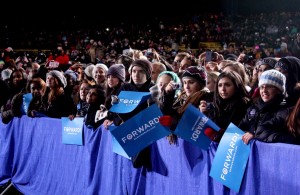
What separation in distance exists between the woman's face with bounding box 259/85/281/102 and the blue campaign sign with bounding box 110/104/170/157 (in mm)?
1064

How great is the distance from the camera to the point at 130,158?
6082 mm

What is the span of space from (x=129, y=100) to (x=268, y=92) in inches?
63.2

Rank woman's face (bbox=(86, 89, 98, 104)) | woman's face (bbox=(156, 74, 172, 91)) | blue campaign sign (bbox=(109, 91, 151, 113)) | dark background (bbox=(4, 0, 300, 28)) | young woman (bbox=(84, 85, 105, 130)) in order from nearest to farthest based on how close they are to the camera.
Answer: blue campaign sign (bbox=(109, 91, 151, 113)) → woman's face (bbox=(156, 74, 172, 91)) → young woman (bbox=(84, 85, 105, 130)) → woman's face (bbox=(86, 89, 98, 104)) → dark background (bbox=(4, 0, 300, 28))

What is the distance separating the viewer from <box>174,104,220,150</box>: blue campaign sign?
4980 millimetres

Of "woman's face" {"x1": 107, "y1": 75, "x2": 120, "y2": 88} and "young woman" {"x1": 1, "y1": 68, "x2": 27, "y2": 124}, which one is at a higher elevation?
"woman's face" {"x1": 107, "y1": 75, "x2": 120, "y2": 88}

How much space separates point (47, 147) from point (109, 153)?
176 centimetres

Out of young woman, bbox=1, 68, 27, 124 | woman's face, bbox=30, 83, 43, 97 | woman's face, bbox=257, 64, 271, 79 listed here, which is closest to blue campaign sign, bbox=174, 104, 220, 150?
woman's face, bbox=257, 64, 271, 79

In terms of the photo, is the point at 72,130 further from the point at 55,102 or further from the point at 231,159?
the point at 231,159

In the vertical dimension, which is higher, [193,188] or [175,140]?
[175,140]

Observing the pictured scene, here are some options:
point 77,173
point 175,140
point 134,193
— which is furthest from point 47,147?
point 175,140

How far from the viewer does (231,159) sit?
4.72m

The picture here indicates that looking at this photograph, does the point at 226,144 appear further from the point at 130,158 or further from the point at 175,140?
the point at 130,158

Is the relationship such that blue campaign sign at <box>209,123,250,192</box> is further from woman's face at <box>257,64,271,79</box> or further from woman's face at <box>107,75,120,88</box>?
woman's face at <box>107,75,120,88</box>

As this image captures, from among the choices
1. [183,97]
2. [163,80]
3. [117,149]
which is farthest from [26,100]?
[183,97]
